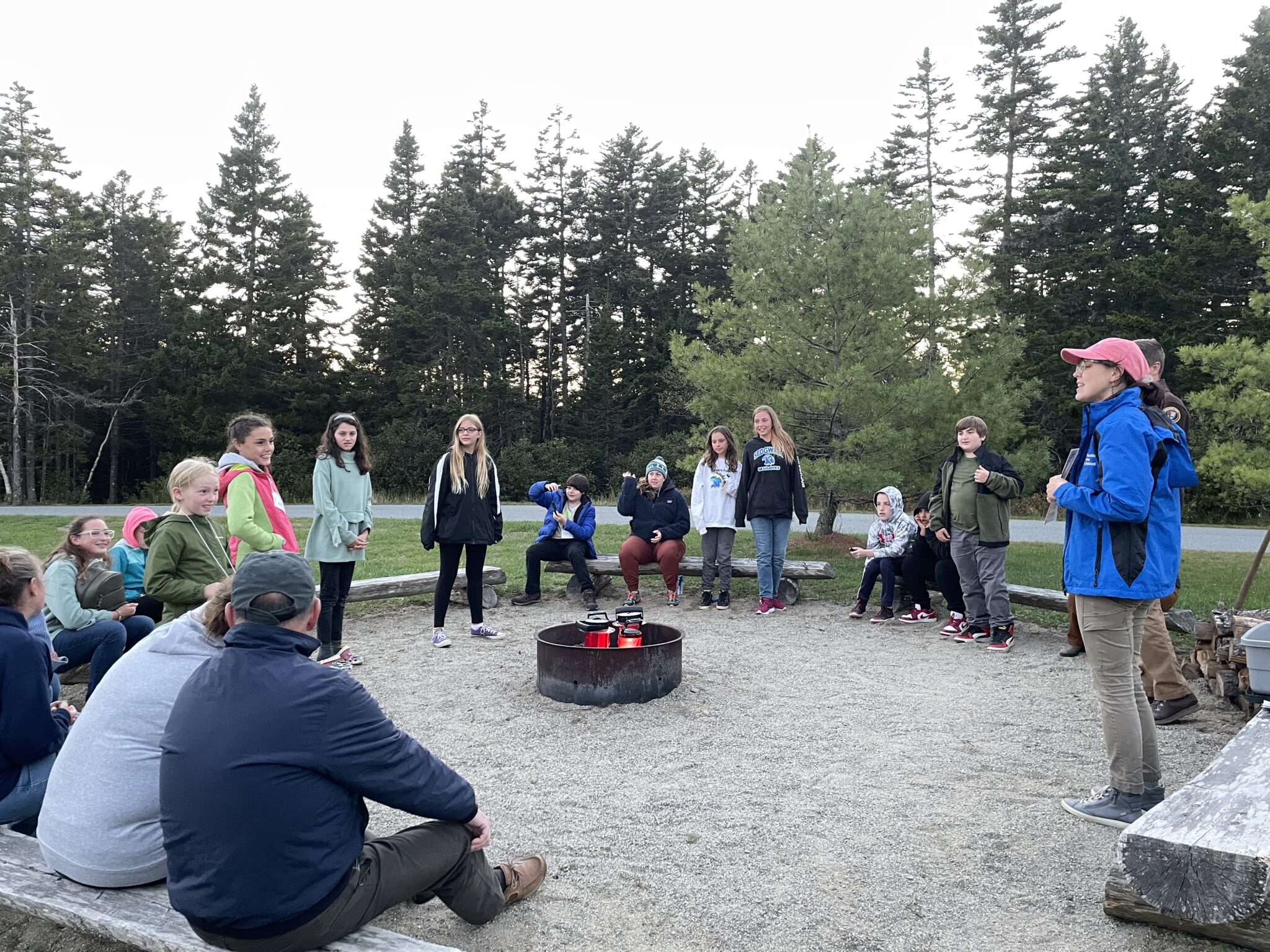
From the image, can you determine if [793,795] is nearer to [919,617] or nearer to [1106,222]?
[919,617]

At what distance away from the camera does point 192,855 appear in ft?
7.37

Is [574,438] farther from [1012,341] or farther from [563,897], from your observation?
[563,897]

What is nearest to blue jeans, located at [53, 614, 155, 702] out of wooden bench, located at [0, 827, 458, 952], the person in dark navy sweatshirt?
the person in dark navy sweatshirt

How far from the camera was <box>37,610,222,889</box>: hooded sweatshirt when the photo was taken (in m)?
2.61

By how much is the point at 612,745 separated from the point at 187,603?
8.47 feet

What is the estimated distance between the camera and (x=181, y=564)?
16.7ft

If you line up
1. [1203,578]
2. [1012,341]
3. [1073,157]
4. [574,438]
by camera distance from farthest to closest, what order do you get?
[574,438] → [1073,157] → [1012,341] → [1203,578]

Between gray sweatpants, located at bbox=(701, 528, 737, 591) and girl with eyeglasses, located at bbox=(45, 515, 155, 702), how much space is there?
535cm

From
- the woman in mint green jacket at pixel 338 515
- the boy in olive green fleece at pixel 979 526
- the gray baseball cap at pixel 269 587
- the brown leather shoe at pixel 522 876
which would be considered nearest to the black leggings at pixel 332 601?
the woman in mint green jacket at pixel 338 515

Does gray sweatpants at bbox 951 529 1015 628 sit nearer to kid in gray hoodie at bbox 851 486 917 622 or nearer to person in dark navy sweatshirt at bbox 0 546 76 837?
kid in gray hoodie at bbox 851 486 917 622

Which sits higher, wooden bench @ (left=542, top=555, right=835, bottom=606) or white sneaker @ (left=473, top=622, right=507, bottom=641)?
wooden bench @ (left=542, top=555, right=835, bottom=606)

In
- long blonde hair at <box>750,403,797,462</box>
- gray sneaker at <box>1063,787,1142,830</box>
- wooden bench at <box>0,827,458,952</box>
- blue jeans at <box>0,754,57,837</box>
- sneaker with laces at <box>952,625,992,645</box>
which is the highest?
long blonde hair at <box>750,403,797,462</box>

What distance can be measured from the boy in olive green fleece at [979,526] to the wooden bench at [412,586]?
170 inches

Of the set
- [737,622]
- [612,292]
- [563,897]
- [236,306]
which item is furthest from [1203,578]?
[236,306]
